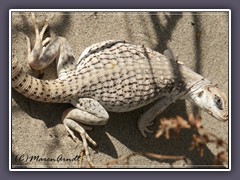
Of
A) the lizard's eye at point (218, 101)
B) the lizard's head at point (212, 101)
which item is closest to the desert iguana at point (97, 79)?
the lizard's head at point (212, 101)

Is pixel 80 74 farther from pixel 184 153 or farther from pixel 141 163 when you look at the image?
pixel 184 153

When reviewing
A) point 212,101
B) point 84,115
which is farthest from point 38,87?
point 212,101

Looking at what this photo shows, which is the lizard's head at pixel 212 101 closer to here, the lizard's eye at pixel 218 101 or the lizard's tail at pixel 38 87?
the lizard's eye at pixel 218 101

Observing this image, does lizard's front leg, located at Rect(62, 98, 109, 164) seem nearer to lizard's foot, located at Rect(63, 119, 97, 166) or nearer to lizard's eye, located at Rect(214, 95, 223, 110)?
lizard's foot, located at Rect(63, 119, 97, 166)

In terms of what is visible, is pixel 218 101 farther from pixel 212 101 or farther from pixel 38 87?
pixel 38 87

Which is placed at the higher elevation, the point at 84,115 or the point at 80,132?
the point at 84,115

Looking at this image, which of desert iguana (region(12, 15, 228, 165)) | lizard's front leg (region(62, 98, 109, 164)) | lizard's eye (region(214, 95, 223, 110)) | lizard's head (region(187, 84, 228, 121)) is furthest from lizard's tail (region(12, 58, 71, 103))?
lizard's eye (region(214, 95, 223, 110))
